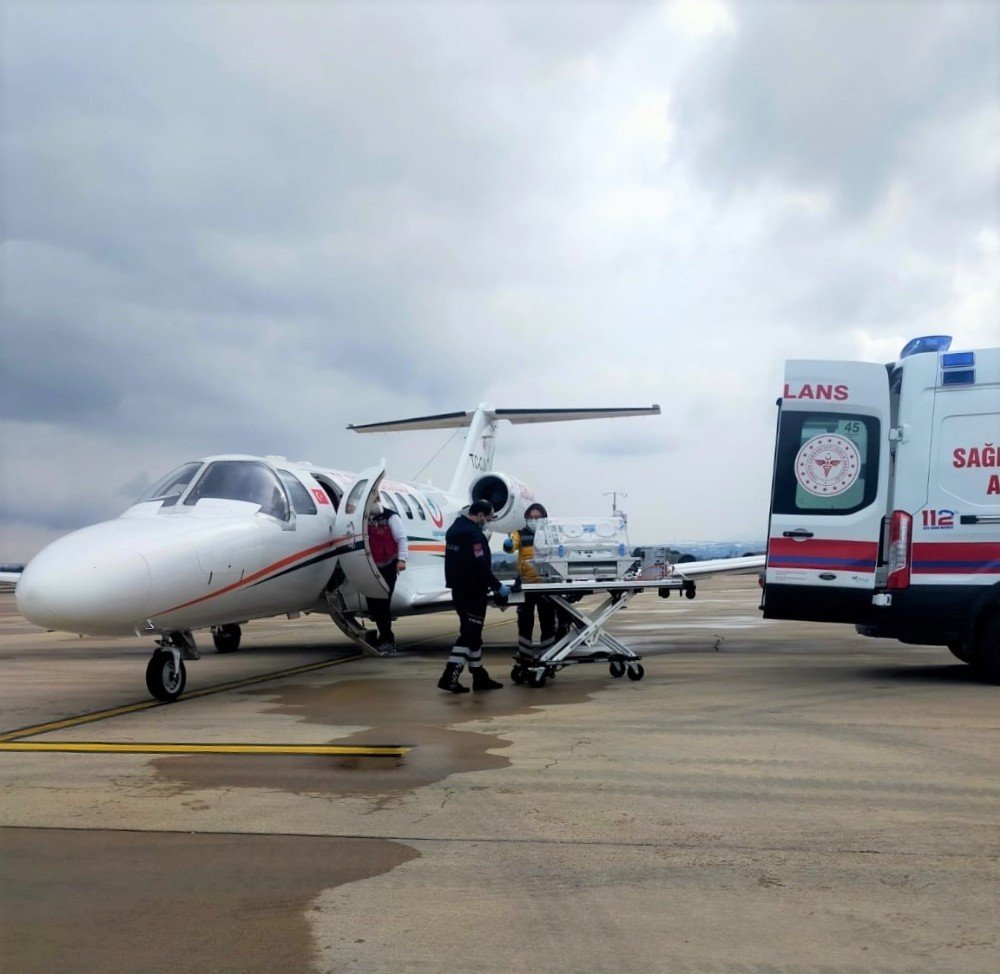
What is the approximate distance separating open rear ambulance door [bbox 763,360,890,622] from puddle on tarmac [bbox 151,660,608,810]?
7.68 feet

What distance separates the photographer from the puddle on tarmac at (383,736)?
19.7 feet

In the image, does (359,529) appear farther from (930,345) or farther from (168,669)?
(930,345)

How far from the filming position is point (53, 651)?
16.3m

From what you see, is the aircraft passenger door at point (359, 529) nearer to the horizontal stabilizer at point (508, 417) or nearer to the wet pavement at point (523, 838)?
the wet pavement at point (523, 838)

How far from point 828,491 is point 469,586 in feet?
12.4

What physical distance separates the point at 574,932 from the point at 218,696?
7.31 m

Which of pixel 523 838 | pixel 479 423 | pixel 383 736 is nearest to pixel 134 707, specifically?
pixel 383 736

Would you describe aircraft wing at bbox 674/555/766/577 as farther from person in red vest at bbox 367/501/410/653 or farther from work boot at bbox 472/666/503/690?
work boot at bbox 472/666/503/690

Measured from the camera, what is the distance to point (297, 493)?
11.8 m

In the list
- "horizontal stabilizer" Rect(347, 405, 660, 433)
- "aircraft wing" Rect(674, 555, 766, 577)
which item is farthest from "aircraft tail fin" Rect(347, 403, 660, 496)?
"aircraft wing" Rect(674, 555, 766, 577)

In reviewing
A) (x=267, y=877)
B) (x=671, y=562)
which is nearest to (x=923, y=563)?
(x=671, y=562)

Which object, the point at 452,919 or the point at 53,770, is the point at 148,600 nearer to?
the point at 53,770

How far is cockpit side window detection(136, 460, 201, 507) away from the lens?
10383 millimetres

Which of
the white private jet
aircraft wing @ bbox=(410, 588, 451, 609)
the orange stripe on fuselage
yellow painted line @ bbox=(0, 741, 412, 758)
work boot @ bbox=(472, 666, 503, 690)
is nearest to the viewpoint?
yellow painted line @ bbox=(0, 741, 412, 758)
